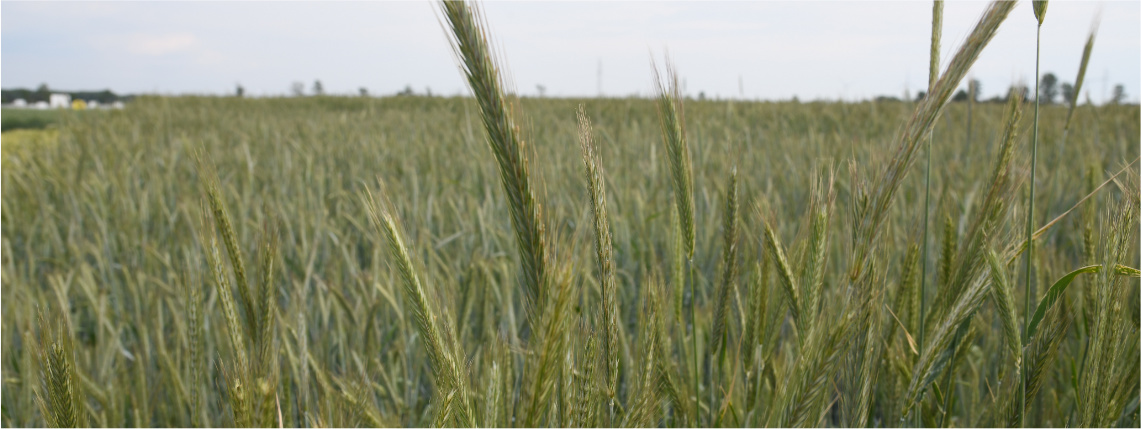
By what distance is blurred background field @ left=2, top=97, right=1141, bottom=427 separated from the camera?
103cm

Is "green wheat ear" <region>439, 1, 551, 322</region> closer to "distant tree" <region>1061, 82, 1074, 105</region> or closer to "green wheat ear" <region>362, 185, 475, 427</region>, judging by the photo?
"green wheat ear" <region>362, 185, 475, 427</region>

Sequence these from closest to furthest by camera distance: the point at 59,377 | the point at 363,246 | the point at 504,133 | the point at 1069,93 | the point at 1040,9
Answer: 1. the point at 504,133
2. the point at 59,377
3. the point at 1040,9
4. the point at 1069,93
5. the point at 363,246

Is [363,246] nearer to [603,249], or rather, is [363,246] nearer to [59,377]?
[59,377]

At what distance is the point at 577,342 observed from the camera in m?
0.57

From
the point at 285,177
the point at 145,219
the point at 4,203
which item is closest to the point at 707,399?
the point at 145,219

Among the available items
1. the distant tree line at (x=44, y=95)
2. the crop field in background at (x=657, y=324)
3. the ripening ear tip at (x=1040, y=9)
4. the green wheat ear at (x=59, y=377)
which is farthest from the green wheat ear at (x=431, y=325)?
the distant tree line at (x=44, y=95)

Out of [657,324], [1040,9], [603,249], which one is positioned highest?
[1040,9]

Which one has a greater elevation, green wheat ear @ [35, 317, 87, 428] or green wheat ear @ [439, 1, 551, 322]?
green wheat ear @ [439, 1, 551, 322]

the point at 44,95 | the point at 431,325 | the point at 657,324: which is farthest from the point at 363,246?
the point at 44,95

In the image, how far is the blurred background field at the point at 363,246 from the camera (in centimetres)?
103

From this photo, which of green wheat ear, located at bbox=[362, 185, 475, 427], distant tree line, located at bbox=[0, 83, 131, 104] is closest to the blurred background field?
green wheat ear, located at bbox=[362, 185, 475, 427]

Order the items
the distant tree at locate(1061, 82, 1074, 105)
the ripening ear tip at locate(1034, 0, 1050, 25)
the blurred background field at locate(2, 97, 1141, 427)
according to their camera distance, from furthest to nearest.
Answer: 1. the distant tree at locate(1061, 82, 1074, 105)
2. the blurred background field at locate(2, 97, 1141, 427)
3. the ripening ear tip at locate(1034, 0, 1050, 25)

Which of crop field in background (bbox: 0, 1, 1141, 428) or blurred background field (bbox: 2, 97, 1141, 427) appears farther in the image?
blurred background field (bbox: 2, 97, 1141, 427)

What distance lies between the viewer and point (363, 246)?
2.55 metres
